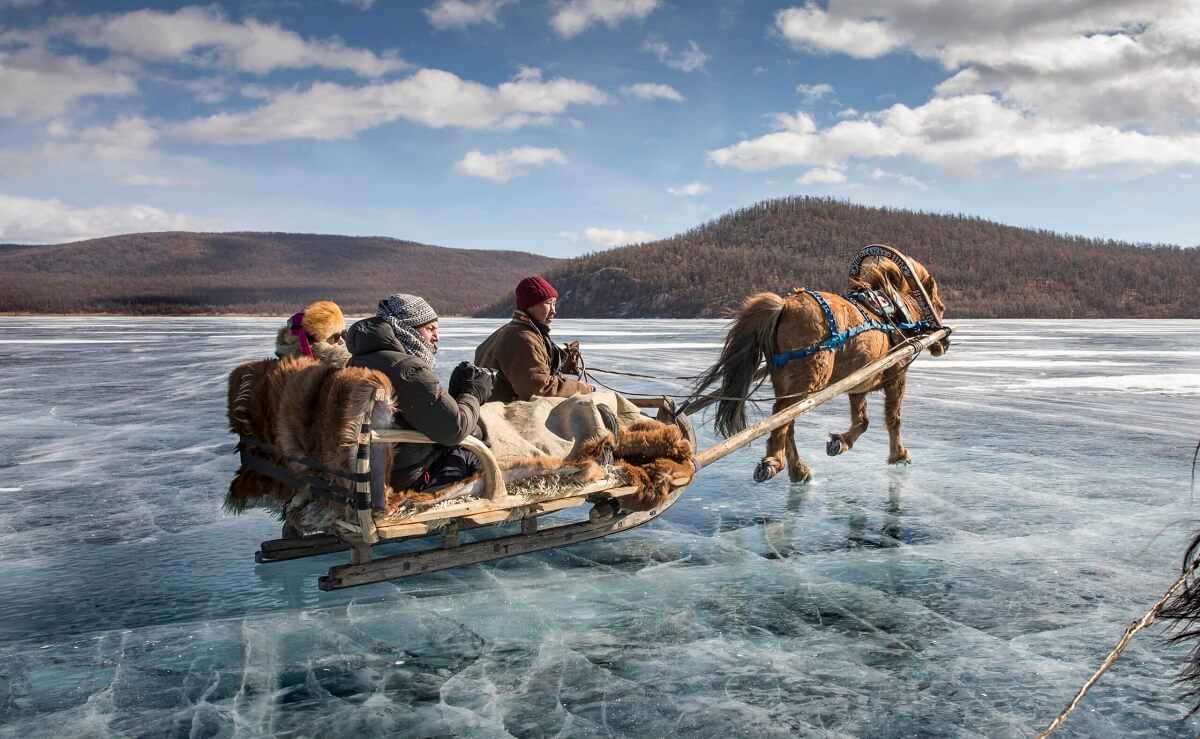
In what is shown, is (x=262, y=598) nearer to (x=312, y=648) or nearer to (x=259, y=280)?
(x=312, y=648)

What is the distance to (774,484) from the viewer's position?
6.98 m

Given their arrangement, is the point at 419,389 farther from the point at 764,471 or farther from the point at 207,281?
the point at 207,281

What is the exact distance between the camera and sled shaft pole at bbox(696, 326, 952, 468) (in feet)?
17.0

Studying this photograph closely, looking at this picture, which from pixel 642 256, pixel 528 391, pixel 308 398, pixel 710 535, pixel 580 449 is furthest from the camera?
pixel 642 256

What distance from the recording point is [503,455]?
4016 mm

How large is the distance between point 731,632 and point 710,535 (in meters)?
1.65

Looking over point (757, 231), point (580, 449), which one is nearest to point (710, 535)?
point (580, 449)

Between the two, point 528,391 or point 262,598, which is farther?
point 528,391

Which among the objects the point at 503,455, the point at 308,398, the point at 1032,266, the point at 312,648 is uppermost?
the point at 1032,266

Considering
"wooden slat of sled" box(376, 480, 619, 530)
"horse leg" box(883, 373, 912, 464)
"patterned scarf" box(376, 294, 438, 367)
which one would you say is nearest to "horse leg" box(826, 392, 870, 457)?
"horse leg" box(883, 373, 912, 464)

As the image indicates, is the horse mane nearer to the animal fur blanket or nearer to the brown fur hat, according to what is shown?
the animal fur blanket

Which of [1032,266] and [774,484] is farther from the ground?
[1032,266]

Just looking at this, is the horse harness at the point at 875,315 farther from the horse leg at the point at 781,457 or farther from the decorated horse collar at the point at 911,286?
the horse leg at the point at 781,457

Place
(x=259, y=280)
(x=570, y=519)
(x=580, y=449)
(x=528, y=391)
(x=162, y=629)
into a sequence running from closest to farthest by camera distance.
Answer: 1. (x=162, y=629)
2. (x=580, y=449)
3. (x=528, y=391)
4. (x=570, y=519)
5. (x=259, y=280)
